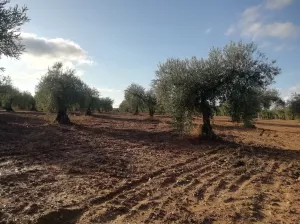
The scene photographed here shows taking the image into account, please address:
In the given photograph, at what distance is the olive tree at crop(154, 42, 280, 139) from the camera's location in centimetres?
1955

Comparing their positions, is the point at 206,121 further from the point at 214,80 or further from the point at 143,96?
the point at 143,96

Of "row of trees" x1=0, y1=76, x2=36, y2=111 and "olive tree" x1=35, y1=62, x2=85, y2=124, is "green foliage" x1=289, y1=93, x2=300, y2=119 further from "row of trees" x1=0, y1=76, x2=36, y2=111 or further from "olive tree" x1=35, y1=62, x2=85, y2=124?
"row of trees" x1=0, y1=76, x2=36, y2=111

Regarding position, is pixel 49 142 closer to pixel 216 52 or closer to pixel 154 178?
pixel 154 178

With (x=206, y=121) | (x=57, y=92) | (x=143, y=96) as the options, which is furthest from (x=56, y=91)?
(x=143, y=96)

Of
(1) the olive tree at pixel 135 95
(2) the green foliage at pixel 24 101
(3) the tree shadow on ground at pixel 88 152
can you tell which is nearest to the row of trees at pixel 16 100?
(2) the green foliage at pixel 24 101

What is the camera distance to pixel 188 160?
1377 centimetres

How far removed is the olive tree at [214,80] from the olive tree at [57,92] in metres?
15.7

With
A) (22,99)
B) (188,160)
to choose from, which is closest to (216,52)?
(188,160)

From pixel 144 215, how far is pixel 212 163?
707cm

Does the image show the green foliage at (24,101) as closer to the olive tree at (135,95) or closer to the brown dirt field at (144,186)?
the olive tree at (135,95)

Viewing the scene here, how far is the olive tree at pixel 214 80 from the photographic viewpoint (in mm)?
19547

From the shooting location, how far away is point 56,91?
32.3 meters

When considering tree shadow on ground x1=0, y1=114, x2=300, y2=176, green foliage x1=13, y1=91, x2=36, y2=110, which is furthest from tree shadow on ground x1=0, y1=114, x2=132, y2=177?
green foliage x1=13, y1=91, x2=36, y2=110

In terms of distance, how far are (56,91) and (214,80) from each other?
1893 centimetres
